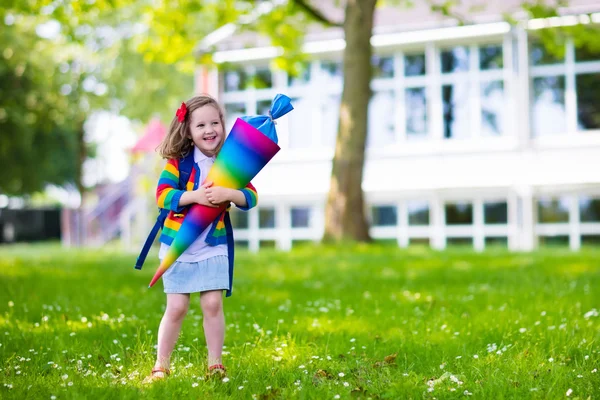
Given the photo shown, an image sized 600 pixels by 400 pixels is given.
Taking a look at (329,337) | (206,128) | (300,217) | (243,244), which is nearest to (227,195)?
(206,128)

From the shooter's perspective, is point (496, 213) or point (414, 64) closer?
point (496, 213)

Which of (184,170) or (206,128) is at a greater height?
(206,128)

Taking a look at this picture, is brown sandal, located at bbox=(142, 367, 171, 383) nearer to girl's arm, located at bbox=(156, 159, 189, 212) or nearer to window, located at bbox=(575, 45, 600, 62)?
girl's arm, located at bbox=(156, 159, 189, 212)

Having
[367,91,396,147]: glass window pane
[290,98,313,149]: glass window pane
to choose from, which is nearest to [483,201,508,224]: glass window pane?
[367,91,396,147]: glass window pane

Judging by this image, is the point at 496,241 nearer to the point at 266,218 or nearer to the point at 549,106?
the point at 549,106

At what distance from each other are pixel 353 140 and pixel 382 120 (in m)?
7.35

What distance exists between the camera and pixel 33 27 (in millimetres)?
27125

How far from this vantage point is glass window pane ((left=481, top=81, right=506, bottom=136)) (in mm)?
20047

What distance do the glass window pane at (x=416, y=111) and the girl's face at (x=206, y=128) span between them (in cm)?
1692

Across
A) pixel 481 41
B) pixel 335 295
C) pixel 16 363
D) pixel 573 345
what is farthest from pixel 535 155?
pixel 16 363

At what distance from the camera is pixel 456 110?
20359mm

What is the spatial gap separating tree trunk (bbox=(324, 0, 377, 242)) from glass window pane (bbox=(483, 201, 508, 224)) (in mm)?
7413

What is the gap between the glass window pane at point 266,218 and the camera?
22.7 metres

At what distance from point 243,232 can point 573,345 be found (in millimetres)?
18582
